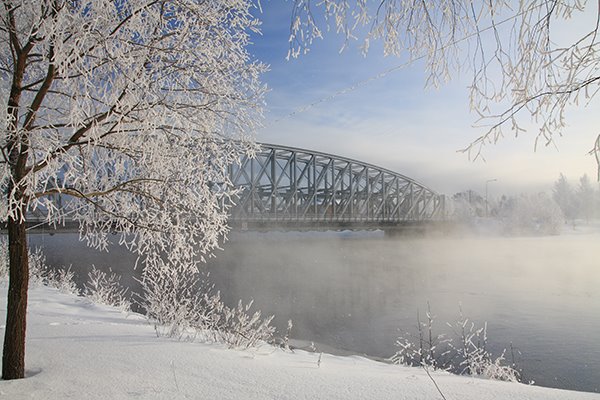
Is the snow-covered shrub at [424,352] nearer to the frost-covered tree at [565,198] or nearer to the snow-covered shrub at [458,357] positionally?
the snow-covered shrub at [458,357]

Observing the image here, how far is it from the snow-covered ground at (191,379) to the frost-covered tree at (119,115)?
64 centimetres

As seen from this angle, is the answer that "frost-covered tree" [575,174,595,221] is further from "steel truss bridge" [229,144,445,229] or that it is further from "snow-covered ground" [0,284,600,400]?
"snow-covered ground" [0,284,600,400]

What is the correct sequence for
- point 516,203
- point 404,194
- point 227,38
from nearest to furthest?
point 227,38 < point 516,203 < point 404,194

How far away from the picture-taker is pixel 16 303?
4594 mm

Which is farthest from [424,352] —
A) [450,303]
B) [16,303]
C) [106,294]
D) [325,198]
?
[325,198]

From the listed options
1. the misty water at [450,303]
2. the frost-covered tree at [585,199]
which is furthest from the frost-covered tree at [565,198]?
the misty water at [450,303]

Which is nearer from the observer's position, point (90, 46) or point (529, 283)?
point (90, 46)

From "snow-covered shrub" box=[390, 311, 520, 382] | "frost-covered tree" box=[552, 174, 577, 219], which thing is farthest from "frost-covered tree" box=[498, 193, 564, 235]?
"snow-covered shrub" box=[390, 311, 520, 382]

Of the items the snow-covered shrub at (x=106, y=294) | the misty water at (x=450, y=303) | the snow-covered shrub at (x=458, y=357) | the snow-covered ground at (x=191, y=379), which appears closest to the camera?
the snow-covered ground at (x=191, y=379)

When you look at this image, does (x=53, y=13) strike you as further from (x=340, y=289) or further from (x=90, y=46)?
(x=340, y=289)

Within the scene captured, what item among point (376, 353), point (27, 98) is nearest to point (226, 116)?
point (27, 98)

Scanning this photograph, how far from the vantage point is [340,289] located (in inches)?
965

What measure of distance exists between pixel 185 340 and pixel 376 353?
7043 millimetres

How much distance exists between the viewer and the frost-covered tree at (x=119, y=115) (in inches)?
157
